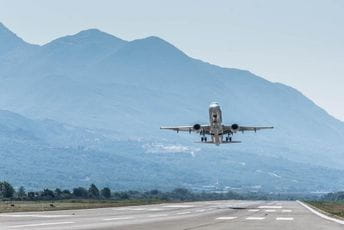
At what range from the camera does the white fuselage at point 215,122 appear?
339 feet

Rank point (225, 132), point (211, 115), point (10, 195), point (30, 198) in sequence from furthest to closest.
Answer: point (10, 195), point (30, 198), point (225, 132), point (211, 115)

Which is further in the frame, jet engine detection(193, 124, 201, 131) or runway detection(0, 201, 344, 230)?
jet engine detection(193, 124, 201, 131)

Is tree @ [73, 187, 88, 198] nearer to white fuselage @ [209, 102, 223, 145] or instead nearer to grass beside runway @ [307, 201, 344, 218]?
grass beside runway @ [307, 201, 344, 218]

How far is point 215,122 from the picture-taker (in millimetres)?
106250

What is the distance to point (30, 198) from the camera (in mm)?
155875

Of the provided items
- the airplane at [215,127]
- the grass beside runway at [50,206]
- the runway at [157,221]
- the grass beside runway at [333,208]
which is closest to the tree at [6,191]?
the grass beside runway at [50,206]

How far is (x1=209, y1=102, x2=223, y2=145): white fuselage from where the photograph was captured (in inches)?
4063

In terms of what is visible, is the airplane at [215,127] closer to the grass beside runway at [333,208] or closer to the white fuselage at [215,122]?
the white fuselage at [215,122]

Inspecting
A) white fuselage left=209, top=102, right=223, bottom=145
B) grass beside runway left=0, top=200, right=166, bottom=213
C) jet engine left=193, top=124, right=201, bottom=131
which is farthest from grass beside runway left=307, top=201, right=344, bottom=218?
grass beside runway left=0, top=200, right=166, bottom=213

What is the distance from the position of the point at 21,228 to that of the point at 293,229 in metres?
16.0

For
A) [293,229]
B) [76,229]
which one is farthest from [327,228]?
[76,229]

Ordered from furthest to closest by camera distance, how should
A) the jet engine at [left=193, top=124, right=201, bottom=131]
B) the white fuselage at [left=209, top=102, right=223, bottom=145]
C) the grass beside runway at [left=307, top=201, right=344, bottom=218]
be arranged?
1. the white fuselage at [left=209, top=102, right=223, bottom=145]
2. the jet engine at [left=193, top=124, right=201, bottom=131]
3. the grass beside runway at [left=307, top=201, right=344, bottom=218]

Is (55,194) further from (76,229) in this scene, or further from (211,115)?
(76,229)

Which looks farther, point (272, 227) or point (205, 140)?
point (205, 140)
